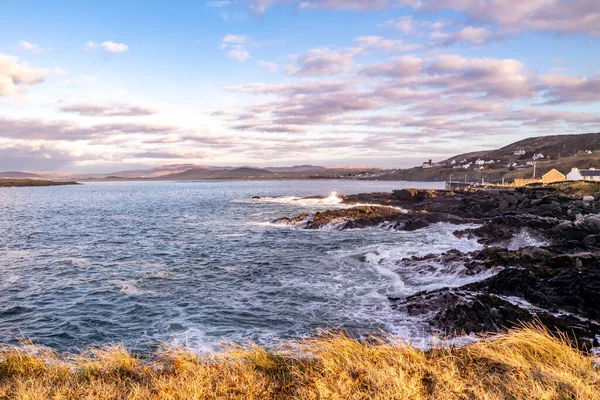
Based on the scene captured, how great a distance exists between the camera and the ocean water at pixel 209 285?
1348 cm

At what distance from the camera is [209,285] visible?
64.0 ft

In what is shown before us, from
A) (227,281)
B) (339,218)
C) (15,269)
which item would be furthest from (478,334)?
(339,218)

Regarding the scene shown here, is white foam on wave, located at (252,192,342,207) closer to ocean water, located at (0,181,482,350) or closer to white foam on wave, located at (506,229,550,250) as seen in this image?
ocean water, located at (0,181,482,350)

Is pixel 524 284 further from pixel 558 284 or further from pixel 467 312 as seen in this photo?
pixel 467 312

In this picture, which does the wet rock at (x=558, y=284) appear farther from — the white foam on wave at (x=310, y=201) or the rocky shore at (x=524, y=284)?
the white foam on wave at (x=310, y=201)

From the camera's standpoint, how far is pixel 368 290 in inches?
704

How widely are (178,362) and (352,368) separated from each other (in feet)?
11.3

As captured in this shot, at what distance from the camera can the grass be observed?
5.80 meters

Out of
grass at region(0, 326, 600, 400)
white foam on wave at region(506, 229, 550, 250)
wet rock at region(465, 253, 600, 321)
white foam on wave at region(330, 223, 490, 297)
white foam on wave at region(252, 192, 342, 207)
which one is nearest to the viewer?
grass at region(0, 326, 600, 400)

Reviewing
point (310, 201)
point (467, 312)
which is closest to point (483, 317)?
point (467, 312)

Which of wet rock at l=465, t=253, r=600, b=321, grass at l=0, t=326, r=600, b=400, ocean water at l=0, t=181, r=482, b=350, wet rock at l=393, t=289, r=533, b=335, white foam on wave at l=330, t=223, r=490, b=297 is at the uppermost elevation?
grass at l=0, t=326, r=600, b=400

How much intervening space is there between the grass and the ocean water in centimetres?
471

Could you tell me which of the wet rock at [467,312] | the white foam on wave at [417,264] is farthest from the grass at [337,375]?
the white foam on wave at [417,264]

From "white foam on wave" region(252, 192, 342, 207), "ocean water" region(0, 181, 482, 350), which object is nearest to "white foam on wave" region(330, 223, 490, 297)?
"ocean water" region(0, 181, 482, 350)
